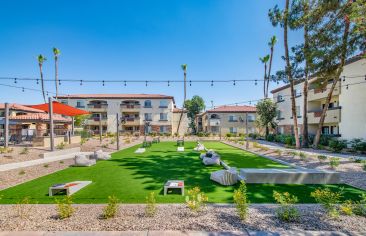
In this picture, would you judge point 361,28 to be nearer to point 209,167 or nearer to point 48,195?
point 209,167

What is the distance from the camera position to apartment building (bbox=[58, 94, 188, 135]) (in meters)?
45.2

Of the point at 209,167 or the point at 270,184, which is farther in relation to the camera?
the point at 209,167

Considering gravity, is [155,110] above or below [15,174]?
above

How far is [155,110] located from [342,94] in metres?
34.1

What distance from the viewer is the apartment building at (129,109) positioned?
4522 centimetres

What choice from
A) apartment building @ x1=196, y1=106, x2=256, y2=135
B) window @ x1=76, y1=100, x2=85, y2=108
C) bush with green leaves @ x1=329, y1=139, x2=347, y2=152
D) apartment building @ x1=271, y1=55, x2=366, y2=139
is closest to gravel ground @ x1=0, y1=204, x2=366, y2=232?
apartment building @ x1=271, y1=55, x2=366, y2=139

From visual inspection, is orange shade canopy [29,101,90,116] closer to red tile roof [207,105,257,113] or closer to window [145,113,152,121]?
window [145,113,152,121]

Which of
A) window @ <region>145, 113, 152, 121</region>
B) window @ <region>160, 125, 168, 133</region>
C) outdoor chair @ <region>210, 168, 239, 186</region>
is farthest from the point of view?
window @ <region>160, 125, 168, 133</region>

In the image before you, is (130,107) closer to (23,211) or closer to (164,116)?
(164,116)

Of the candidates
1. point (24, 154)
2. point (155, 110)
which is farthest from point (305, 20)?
point (155, 110)

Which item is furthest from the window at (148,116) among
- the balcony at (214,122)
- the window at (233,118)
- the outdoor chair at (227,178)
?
the outdoor chair at (227,178)

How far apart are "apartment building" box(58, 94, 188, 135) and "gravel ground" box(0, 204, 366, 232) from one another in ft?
132

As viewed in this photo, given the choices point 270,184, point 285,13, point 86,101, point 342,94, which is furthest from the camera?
point 86,101

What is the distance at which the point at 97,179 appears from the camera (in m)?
8.55
